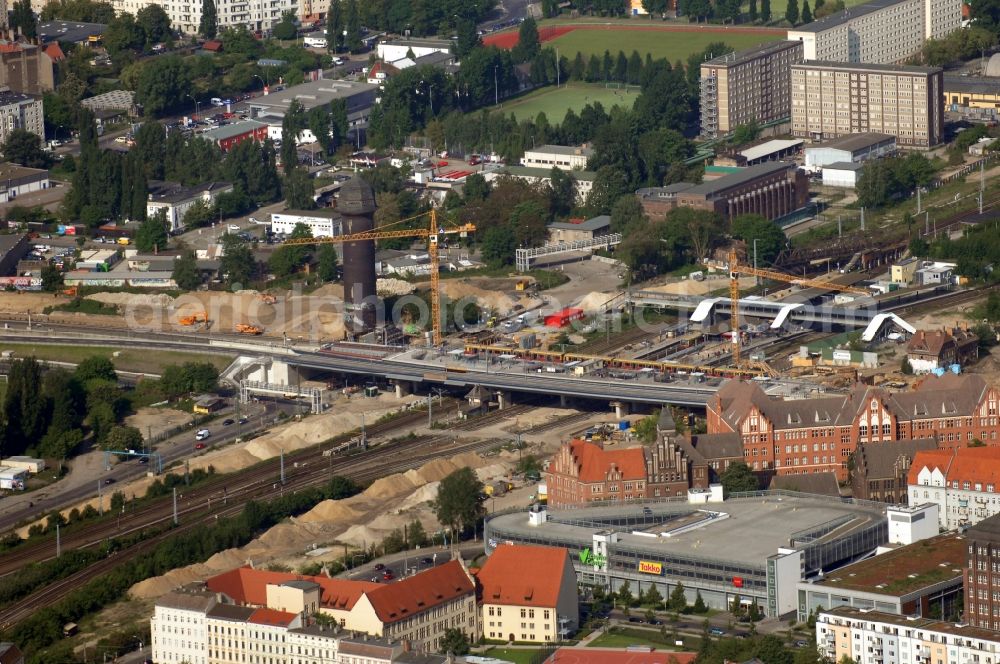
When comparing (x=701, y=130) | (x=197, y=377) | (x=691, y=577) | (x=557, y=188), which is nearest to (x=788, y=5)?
(x=701, y=130)

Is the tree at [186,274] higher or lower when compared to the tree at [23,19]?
lower

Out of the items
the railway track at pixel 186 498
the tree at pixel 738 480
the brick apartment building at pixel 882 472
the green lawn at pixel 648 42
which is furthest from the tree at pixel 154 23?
the brick apartment building at pixel 882 472

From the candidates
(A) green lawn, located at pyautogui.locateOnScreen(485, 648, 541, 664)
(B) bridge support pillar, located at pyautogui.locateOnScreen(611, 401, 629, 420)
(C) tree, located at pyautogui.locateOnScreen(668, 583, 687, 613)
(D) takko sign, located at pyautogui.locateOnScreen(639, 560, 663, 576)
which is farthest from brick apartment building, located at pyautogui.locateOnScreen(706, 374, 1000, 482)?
(A) green lawn, located at pyautogui.locateOnScreen(485, 648, 541, 664)

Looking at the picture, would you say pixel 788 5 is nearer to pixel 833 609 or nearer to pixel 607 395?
pixel 607 395

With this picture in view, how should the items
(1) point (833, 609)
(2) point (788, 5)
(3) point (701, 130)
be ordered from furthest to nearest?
(2) point (788, 5) < (3) point (701, 130) < (1) point (833, 609)

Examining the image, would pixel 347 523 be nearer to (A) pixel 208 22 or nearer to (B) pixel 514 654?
(B) pixel 514 654

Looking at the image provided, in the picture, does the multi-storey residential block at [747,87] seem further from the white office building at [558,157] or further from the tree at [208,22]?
the tree at [208,22]

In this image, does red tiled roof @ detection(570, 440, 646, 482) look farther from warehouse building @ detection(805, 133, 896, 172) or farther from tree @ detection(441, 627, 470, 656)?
warehouse building @ detection(805, 133, 896, 172)
